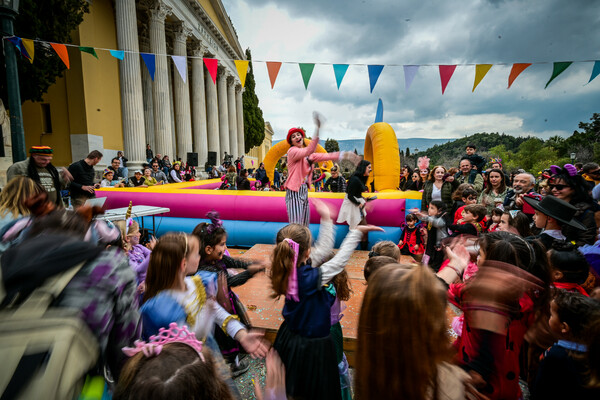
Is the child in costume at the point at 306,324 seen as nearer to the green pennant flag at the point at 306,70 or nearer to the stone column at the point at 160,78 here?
the green pennant flag at the point at 306,70

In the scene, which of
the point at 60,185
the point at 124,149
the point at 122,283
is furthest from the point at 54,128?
the point at 122,283

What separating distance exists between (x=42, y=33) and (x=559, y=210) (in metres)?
13.6

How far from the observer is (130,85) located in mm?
12766

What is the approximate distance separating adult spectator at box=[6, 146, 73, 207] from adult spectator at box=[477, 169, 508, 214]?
6.17 m

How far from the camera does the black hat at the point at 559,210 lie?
7.84 feet

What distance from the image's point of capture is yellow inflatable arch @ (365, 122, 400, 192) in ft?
20.5

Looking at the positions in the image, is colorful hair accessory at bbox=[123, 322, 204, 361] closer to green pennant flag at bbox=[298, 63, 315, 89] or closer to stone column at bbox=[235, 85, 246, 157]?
green pennant flag at bbox=[298, 63, 315, 89]

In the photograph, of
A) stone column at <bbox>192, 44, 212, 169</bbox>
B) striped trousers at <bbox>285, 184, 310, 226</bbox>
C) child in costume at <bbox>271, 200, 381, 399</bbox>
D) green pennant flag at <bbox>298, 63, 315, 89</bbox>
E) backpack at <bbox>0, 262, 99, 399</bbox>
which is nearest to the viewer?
backpack at <bbox>0, 262, 99, 399</bbox>

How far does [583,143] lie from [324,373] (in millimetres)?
42309

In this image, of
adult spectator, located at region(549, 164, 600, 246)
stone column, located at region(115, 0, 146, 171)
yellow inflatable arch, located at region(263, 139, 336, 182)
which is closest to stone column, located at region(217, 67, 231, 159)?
stone column, located at region(115, 0, 146, 171)

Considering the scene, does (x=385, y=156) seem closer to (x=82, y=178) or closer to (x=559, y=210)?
(x=559, y=210)

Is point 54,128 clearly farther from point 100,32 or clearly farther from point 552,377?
point 552,377

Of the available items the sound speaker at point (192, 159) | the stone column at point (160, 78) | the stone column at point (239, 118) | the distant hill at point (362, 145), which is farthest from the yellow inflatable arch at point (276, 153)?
the stone column at point (239, 118)

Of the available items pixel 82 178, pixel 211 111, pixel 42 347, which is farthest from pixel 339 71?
pixel 211 111
